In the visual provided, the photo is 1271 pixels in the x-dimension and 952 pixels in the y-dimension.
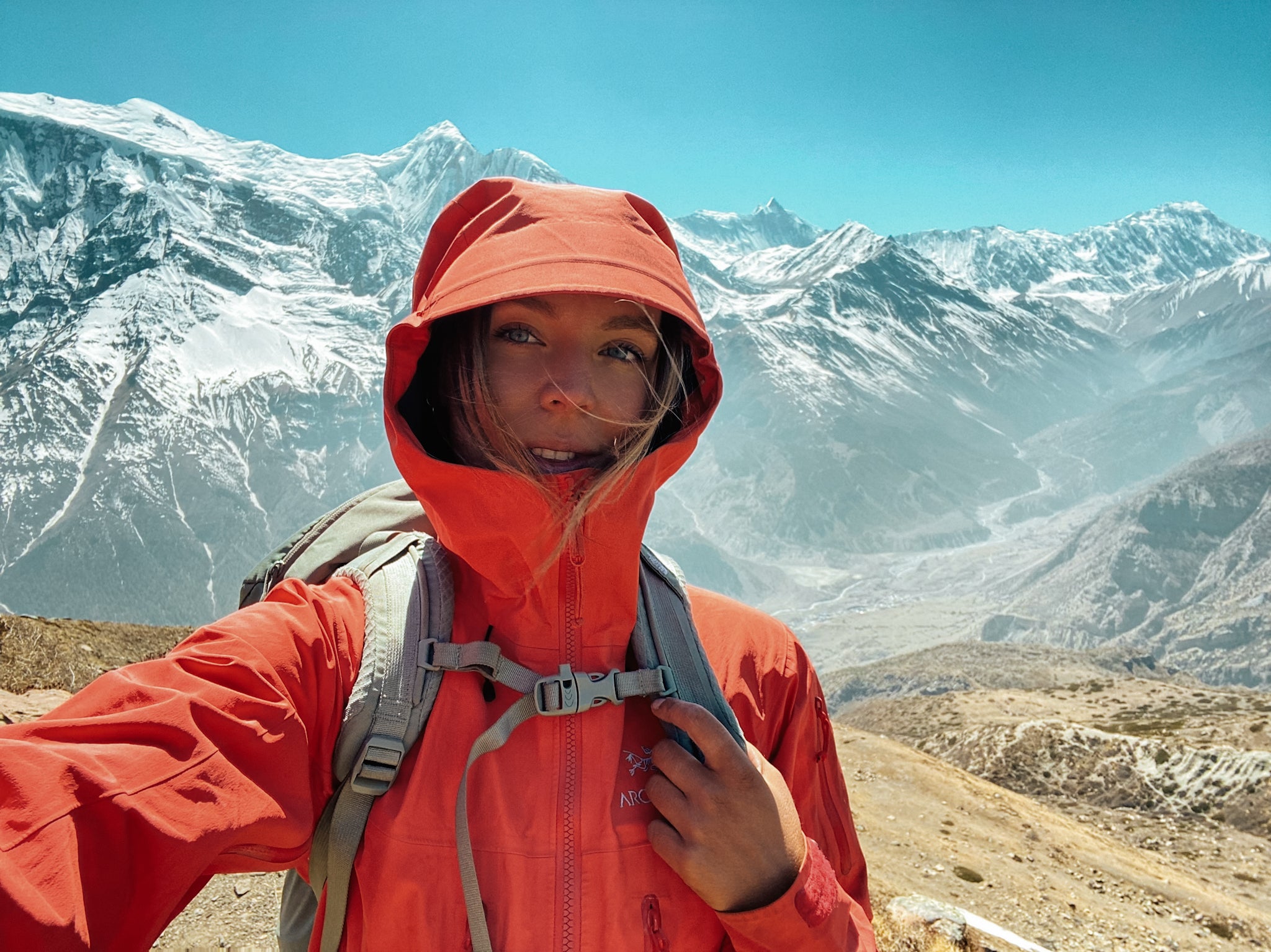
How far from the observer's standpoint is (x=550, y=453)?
2436mm

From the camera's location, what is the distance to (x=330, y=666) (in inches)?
82.0

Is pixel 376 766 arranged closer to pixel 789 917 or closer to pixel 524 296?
pixel 789 917

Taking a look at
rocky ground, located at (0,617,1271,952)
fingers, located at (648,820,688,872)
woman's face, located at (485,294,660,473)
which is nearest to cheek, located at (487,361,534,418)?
woman's face, located at (485,294,660,473)

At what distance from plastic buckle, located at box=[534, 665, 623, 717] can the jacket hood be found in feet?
1.03

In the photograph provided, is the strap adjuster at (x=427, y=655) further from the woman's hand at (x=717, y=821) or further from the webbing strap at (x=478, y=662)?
the woman's hand at (x=717, y=821)

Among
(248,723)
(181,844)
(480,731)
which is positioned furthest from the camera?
(480,731)

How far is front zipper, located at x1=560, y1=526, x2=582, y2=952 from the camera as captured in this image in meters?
2.11

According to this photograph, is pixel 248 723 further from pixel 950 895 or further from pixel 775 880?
pixel 950 895

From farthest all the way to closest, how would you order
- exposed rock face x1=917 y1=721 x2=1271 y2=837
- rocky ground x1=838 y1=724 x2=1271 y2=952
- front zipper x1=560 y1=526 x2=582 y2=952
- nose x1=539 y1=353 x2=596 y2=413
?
exposed rock face x1=917 y1=721 x2=1271 y2=837 < rocky ground x1=838 y1=724 x2=1271 y2=952 < nose x1=539 y1=353 x2=596 y2=413 < front zipper x1=560 y1=526 x2=582 y2=952

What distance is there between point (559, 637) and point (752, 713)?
746 mm

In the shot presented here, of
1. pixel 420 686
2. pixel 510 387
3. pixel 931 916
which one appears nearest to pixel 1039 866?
pixel 931 916

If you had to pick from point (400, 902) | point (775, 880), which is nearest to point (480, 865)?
point (400, 902)

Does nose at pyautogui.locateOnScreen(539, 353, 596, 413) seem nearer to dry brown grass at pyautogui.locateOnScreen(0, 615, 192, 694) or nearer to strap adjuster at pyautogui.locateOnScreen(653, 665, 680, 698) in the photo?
strap adjuster at pyautogui.locateOnScreen(653, 665, 680, 698)

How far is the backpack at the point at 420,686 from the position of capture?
2025 millimetres
